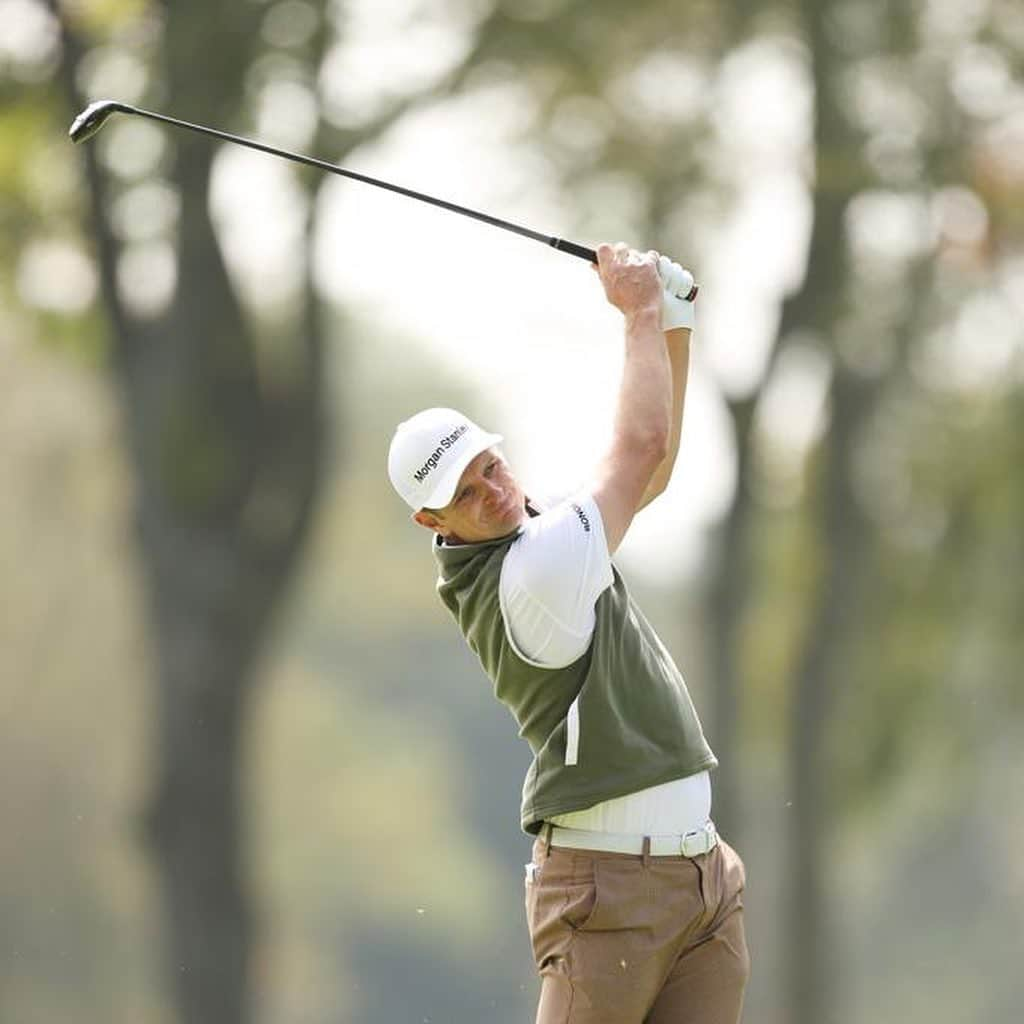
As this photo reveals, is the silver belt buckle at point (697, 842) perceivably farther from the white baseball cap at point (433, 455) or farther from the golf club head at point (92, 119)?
the golf club head at point (92, 119)

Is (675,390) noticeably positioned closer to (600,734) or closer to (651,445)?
(651,445)

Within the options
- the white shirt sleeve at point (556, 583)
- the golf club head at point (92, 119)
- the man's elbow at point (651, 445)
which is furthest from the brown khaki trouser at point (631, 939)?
the golf club head at point (92, 119)

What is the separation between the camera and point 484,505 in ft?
14.1

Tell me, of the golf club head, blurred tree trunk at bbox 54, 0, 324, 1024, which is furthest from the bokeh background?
the golf club head

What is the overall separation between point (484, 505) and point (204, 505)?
1121 cm

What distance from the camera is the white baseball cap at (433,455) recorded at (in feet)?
14.1

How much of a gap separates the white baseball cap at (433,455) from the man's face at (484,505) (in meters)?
0.02

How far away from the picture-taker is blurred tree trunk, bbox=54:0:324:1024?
15359 mm

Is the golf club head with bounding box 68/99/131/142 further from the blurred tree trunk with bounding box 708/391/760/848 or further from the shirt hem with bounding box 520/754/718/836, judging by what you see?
the blurred tree trunk with bounding box 708/391/760/848

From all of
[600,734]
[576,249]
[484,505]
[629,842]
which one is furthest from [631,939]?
[576,249]

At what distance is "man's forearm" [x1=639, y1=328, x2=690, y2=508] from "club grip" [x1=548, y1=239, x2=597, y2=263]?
0.23 metres

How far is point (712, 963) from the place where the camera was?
446cm

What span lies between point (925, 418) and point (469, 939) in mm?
19358

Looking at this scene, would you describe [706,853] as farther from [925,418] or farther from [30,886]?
[30,886]
